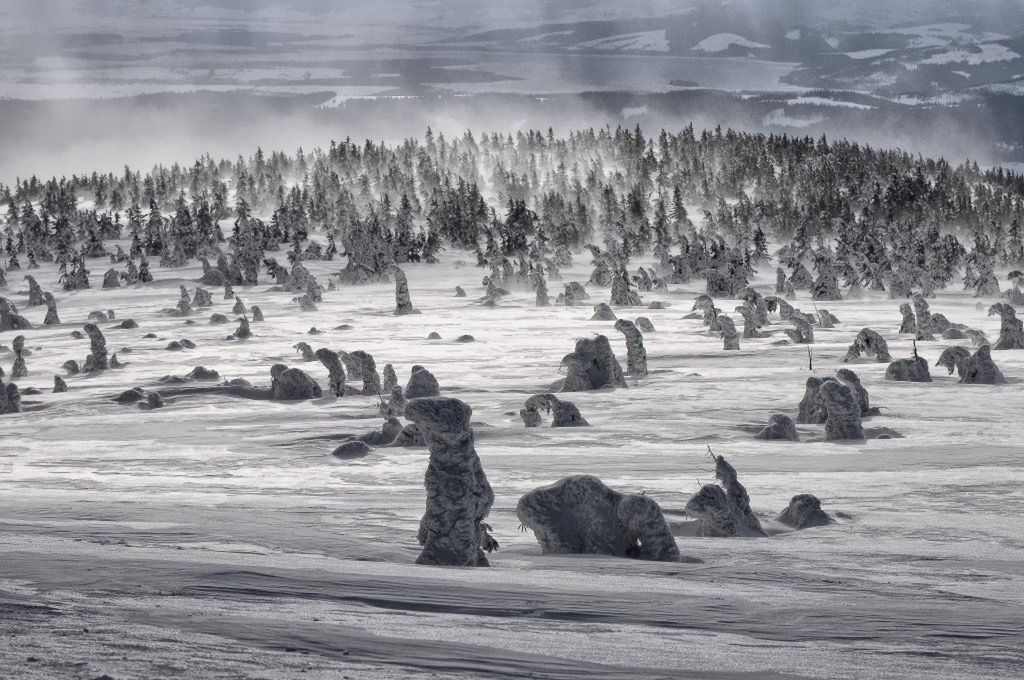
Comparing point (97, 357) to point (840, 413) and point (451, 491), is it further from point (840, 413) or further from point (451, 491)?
point (451, 491)

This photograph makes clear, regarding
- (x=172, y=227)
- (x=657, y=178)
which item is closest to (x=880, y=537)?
(x=172, y=227)

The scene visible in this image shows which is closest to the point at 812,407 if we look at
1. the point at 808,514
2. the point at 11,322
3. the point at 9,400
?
the point at 808,514

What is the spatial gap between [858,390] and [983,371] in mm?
4130

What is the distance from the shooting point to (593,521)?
7840mm

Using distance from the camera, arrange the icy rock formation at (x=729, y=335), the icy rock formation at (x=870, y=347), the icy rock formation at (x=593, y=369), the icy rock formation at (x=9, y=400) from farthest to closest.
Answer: the icy rock formation at (x=729, y=335)
the icy rock formation at (x=870, y=347)
the icy rock formation at (x=593, y=369)
the icy rock formation at (x=9, y=400)

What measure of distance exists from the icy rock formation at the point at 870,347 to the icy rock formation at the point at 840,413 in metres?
9.15

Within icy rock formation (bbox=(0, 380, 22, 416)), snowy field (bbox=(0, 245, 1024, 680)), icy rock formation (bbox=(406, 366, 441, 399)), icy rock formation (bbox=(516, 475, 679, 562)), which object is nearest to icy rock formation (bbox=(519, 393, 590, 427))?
snowy field (bbox=(0, 245, 1024, 680))

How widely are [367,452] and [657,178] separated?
91.1 meters

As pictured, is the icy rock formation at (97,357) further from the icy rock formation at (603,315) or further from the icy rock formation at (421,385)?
the icy rock formation at (603,315)

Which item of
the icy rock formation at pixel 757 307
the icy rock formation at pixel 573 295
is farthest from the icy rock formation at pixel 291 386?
the icy rock formation at pixel 573 295

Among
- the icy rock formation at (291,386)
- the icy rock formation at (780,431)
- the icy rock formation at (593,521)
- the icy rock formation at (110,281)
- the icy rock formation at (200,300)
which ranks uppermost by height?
the icy rock formation at (110,281)

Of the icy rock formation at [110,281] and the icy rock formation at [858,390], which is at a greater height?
the icy rock formation at [110,281]

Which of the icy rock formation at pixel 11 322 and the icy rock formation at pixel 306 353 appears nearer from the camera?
the icy rock formation at pixel 306 353

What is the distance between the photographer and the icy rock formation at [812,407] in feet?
52.5
